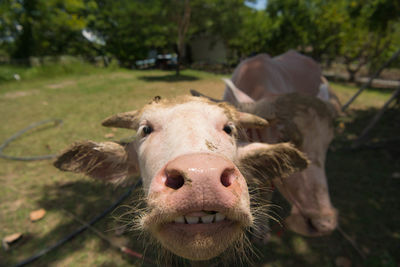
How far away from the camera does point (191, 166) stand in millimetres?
1185

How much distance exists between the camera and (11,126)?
841 cm

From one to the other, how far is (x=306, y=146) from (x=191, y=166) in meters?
1.74

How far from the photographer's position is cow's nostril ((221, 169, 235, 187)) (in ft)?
4.09

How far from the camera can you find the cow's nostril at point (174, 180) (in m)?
1.22

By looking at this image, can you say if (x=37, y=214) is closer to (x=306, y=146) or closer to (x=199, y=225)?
(x=199, y=225)

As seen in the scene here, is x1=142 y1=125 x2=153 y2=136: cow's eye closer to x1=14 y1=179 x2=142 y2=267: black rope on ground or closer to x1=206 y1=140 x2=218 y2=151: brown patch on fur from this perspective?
x1=206 y1=140 x2=218 y2=151: brown patch on fur

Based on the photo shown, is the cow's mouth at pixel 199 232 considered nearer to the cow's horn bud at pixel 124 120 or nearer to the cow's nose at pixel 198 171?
the cow's nose at pixel 198 171

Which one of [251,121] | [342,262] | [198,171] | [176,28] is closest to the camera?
[198,171]

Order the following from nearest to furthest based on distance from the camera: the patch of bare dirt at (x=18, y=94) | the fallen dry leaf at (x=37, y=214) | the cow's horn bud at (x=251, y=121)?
the cow's horn bud at (x=251, y=121)
the fallen dry leaf at (x=37, y=214)
the patch of bare dirt at (x=18, y=94)

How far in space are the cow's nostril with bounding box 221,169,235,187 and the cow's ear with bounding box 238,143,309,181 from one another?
837mm

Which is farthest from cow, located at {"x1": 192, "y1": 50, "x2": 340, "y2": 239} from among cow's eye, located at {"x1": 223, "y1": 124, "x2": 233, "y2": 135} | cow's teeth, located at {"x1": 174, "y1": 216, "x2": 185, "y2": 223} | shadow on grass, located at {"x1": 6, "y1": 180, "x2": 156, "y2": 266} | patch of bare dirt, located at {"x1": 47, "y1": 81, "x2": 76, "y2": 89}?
patch of bare dirt, located at {"x1": 47, "y1": 81, "x2": 76, "y2": 89}

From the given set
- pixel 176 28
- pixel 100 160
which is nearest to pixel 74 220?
pixel 100 160

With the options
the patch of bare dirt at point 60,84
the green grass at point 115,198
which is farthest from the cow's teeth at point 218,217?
the patch of bare dirt at point 60,84

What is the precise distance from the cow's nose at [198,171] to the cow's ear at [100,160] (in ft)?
4.12
